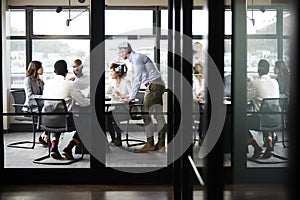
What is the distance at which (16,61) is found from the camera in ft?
12.5

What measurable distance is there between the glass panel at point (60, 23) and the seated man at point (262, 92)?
2.60 meters

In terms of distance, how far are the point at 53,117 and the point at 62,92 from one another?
0.20 metres

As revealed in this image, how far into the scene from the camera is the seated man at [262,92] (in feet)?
3.10

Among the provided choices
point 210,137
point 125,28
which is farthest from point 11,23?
point 210,137

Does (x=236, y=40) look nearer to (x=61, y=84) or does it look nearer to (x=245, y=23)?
(x=245, y=23)

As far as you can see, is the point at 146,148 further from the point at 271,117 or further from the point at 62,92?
the point at 271,117

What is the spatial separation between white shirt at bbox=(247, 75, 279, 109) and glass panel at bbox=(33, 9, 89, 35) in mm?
2601

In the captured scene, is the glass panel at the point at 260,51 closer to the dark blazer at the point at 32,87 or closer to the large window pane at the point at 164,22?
the large window pane at the point at 164,22

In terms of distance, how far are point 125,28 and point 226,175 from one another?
8.26 ft

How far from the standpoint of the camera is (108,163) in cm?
361

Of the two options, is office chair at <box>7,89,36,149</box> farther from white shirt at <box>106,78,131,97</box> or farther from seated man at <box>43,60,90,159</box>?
white shirt at <box>106,78,131,97</box>

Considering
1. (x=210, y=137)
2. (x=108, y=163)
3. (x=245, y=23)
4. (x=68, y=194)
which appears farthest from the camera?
(x=108, y=163)

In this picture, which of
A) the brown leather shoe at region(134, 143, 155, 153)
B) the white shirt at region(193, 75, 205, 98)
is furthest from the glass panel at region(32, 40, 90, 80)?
the white shirt at region(193, 75, 205, 98)

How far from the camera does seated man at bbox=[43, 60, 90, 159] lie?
3664 millimetres
